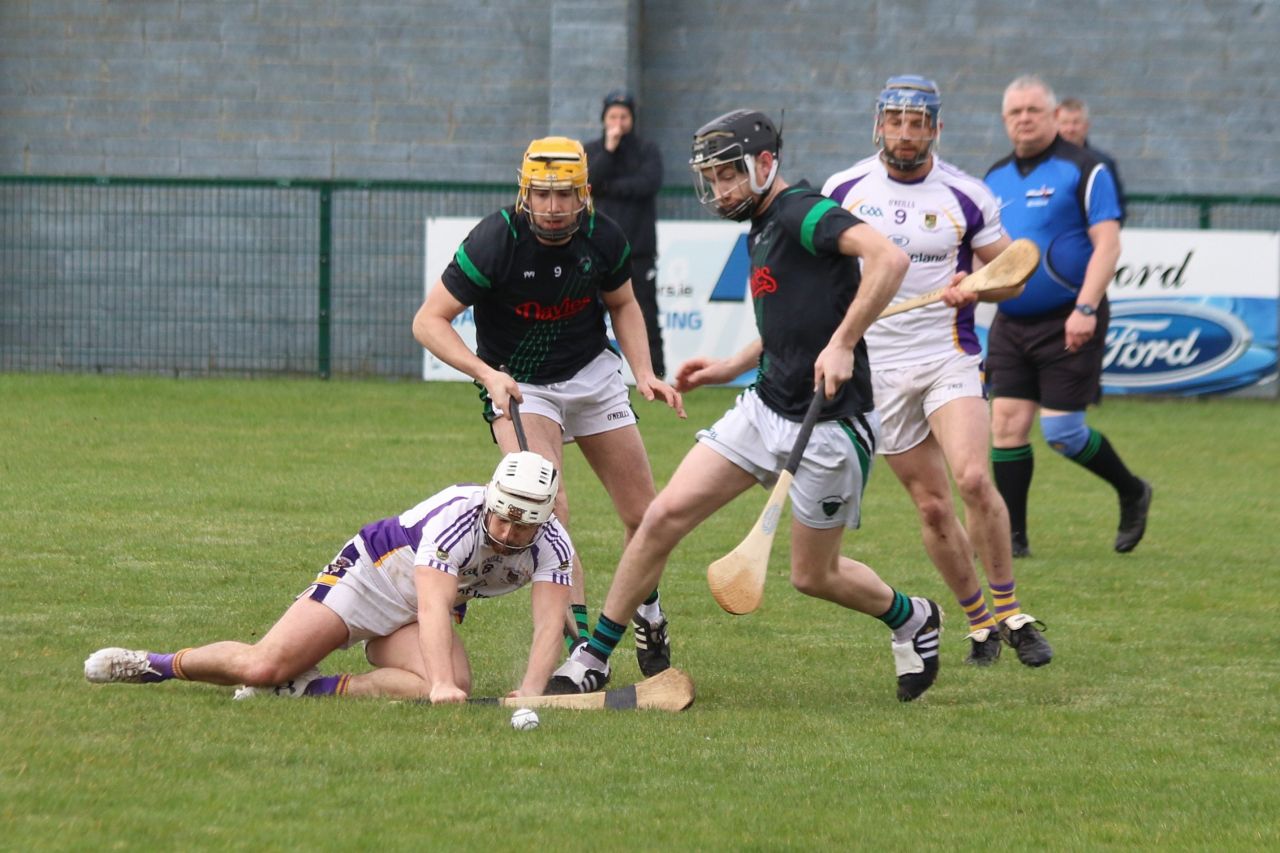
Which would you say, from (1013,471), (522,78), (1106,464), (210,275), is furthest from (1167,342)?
(210,275)

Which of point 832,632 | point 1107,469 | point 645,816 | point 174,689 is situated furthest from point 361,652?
point 1107,469

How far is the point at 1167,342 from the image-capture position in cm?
1653

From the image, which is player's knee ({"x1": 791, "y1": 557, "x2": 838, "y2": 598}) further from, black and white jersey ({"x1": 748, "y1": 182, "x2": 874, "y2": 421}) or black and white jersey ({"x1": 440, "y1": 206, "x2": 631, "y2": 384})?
black and white jersey ({"x1": 440, "y1": 206, "x2": 631, "y2": 384})

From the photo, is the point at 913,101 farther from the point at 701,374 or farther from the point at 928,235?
the point at 701,374

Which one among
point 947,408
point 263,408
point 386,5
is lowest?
point 263,408

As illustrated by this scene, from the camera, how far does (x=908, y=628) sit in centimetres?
636

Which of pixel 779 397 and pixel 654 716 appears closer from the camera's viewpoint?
pixel 654 716

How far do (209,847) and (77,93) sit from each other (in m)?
15.7

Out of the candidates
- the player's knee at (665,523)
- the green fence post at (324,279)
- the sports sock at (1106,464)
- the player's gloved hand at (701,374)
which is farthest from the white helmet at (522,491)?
the green fence post at (324,279)

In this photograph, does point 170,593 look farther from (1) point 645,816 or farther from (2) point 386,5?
(2) point 386,5

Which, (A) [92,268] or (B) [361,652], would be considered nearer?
(B) [361,652]

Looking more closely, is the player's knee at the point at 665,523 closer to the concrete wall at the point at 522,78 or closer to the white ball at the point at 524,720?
the white ball at the point at 524,720

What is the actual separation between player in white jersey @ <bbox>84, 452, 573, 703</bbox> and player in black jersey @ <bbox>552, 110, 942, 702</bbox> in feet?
0.89

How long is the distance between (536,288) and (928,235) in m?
1.44
